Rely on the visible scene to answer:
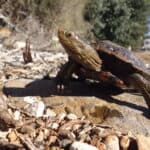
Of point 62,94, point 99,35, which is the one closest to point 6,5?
point 99,35

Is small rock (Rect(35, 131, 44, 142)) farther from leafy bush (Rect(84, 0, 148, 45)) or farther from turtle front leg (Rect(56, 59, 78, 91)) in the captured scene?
leafy bush (Rect(84, 0, 148, 45))

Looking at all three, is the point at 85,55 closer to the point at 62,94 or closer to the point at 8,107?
the point at 62,94

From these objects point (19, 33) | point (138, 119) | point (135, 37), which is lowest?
point (135, 37)

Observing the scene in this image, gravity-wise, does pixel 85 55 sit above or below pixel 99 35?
above

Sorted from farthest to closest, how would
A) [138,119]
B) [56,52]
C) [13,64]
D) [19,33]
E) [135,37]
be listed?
[135,37] < [19,33] < [56,52] < [13,64] < [138,119]

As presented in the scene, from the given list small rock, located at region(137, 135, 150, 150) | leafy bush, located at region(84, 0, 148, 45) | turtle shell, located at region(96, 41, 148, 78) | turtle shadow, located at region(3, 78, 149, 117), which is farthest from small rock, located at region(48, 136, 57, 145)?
leafy bush, located at region(84, 0, 148, 45)

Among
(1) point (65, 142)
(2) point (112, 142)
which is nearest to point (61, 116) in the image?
(1) point (65, 142)
